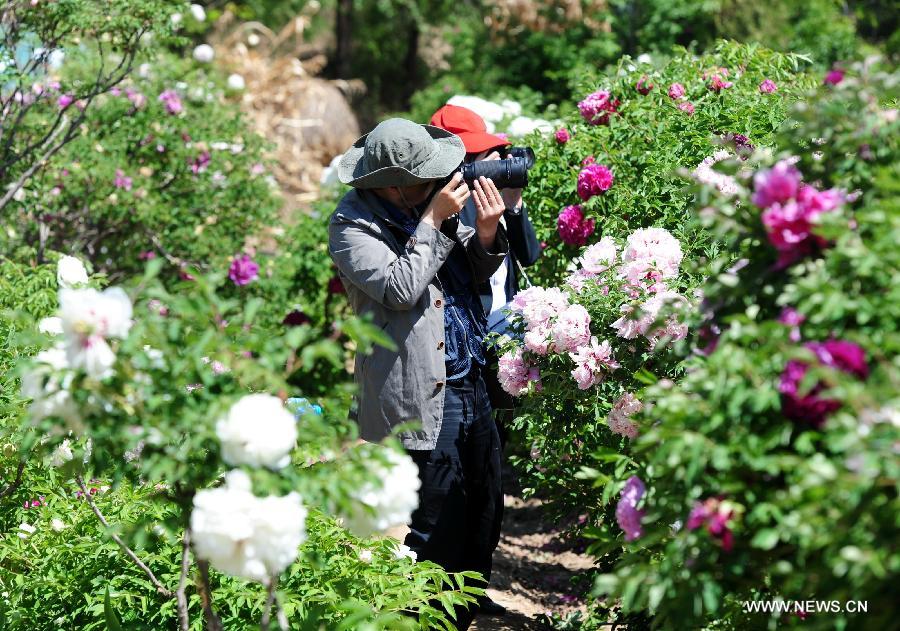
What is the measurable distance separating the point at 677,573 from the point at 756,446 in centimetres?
29

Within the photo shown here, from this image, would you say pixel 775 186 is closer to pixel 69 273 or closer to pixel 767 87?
pixel 69 273

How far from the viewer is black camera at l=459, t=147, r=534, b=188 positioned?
304 cm

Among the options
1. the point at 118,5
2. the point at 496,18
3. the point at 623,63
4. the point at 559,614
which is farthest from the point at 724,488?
the point at 496,18

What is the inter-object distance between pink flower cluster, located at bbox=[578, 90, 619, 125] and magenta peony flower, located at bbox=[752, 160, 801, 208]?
7.69 ft

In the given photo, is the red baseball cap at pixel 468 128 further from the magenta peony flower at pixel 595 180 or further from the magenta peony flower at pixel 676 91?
the magenta peony flower at pixel 676 91

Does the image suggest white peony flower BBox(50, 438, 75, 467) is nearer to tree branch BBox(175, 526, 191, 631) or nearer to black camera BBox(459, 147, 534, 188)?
tree branch BBox(175, 526, 191, 631)

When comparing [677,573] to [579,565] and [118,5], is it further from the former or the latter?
[118,5]

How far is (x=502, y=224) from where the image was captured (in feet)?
10.9

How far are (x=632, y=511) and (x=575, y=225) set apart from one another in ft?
6.02

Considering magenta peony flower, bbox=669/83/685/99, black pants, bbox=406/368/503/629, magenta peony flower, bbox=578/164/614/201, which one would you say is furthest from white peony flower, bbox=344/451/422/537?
magenta peony flower, bbox=669/83/685/99

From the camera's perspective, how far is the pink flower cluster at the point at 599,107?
3947mm

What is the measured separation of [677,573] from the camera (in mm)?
1670

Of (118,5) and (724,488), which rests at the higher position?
(118,5)

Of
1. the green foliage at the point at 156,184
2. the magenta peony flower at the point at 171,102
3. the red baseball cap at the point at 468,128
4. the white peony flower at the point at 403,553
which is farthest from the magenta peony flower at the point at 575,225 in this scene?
the magenta peony flower at the point at 171,102
